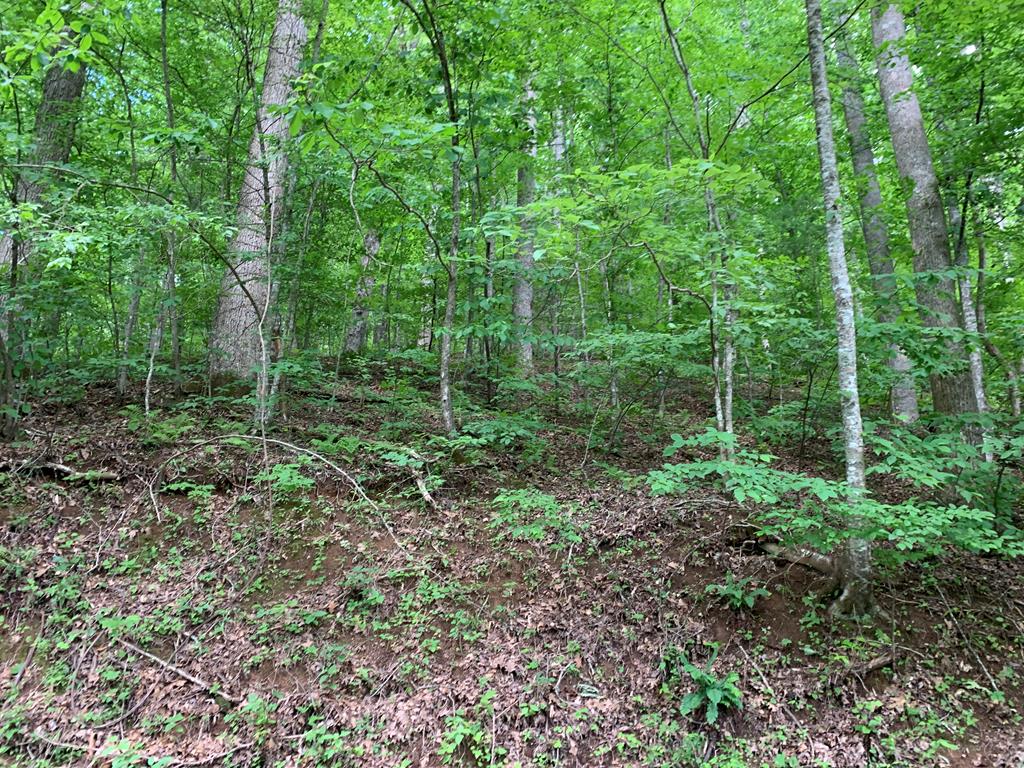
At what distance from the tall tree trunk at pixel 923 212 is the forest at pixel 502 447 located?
0.14 feet

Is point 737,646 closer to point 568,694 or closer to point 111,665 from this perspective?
point 568,694

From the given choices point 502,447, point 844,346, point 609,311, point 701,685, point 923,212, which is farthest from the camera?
point 609,311

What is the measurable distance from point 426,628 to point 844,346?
3839 mm

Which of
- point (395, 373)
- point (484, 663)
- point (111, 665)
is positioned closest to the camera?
point (111, 665)

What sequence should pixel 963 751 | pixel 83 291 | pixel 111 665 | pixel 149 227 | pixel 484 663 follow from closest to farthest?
pixel 963 751
pixel 111 665
pixel 484 663
pixel 149 227
pixel 83 291

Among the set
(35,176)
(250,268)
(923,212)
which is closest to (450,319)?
(250,268)

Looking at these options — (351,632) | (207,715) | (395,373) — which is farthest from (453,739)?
(395,373)

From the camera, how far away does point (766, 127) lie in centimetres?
675

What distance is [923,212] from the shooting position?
5.78 m

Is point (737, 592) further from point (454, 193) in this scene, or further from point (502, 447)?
point (454, 193)

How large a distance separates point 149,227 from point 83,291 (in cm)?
182

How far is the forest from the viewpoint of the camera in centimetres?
340

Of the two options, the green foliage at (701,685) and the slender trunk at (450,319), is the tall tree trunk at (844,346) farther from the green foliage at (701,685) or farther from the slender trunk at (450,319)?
the slender trunk at (450,319)

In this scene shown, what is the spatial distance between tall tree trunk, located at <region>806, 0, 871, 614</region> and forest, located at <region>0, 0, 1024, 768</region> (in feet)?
0.08
